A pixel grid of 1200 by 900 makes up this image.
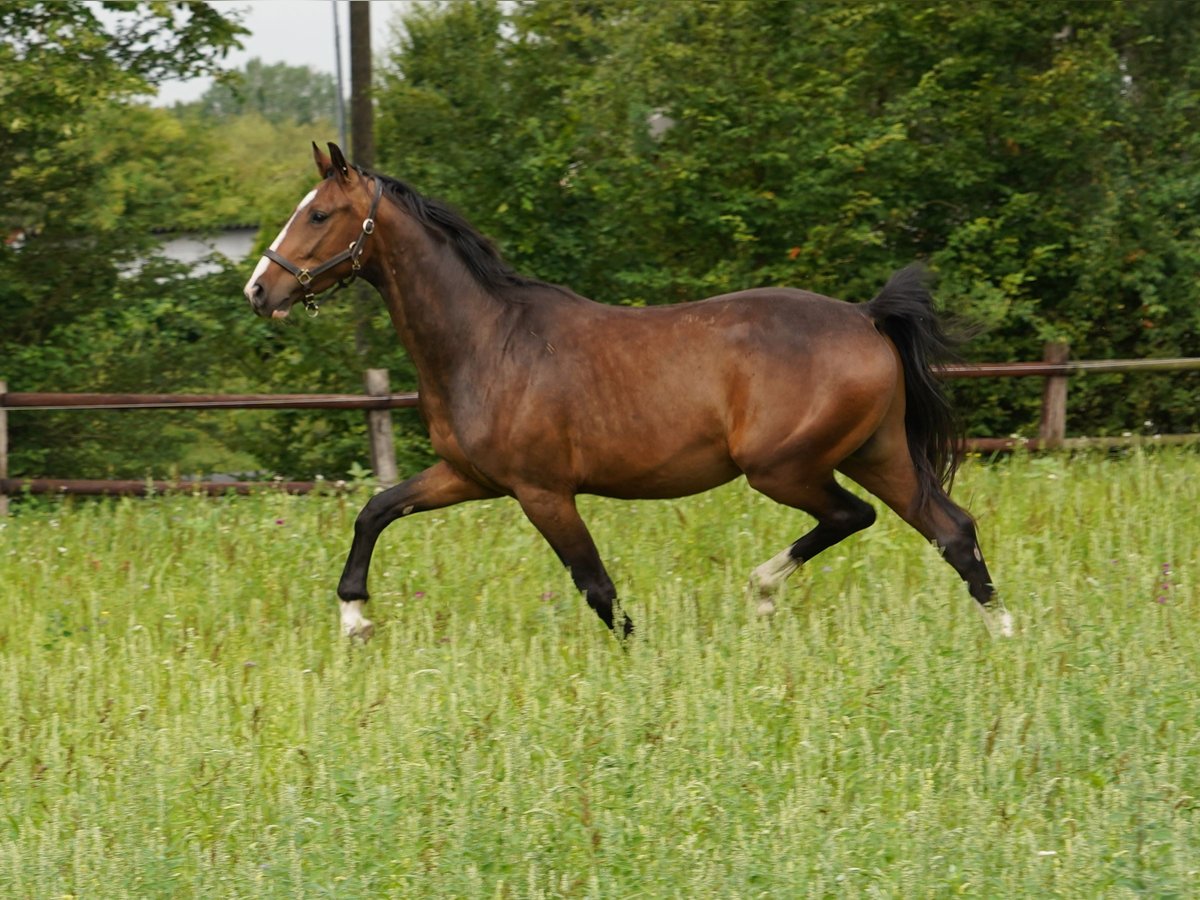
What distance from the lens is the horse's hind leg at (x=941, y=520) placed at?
6.39 meters

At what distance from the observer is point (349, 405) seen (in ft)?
33.5

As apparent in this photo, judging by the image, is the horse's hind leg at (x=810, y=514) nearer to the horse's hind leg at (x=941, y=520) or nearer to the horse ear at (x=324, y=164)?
the horse's hind leg at (x=941, y=520)

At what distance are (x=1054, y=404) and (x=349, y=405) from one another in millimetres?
5096

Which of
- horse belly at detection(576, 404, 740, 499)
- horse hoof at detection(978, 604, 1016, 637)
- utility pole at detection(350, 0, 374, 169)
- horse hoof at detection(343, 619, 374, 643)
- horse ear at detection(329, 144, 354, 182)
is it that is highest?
utility pole at detection(350, 0, 374, 169)

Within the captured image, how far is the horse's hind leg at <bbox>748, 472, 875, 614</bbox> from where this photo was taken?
6363mm

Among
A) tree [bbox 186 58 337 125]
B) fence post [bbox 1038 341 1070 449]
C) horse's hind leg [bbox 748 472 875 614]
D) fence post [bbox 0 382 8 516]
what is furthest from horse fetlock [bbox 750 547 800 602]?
tree [bbox 186 58 337 125]

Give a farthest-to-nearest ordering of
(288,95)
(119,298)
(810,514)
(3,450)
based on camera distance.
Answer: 1. (288,95)
2. (119,298)
3. (3,450)
4. (810,514)

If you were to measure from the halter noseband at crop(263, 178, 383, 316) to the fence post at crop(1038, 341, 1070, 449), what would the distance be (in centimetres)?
639

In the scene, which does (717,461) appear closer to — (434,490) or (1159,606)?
(434,490)

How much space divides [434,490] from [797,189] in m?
7.30

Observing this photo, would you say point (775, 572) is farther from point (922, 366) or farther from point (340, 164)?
point (340, 164)

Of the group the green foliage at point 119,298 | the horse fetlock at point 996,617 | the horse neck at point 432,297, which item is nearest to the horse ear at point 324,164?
the horse neck at point 432,297

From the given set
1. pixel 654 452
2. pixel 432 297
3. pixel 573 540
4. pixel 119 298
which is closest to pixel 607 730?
pixel 573 540

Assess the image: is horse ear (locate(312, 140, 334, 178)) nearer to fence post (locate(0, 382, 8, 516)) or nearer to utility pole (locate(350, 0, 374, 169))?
fence post (locate(0, 382, 8, 516))
